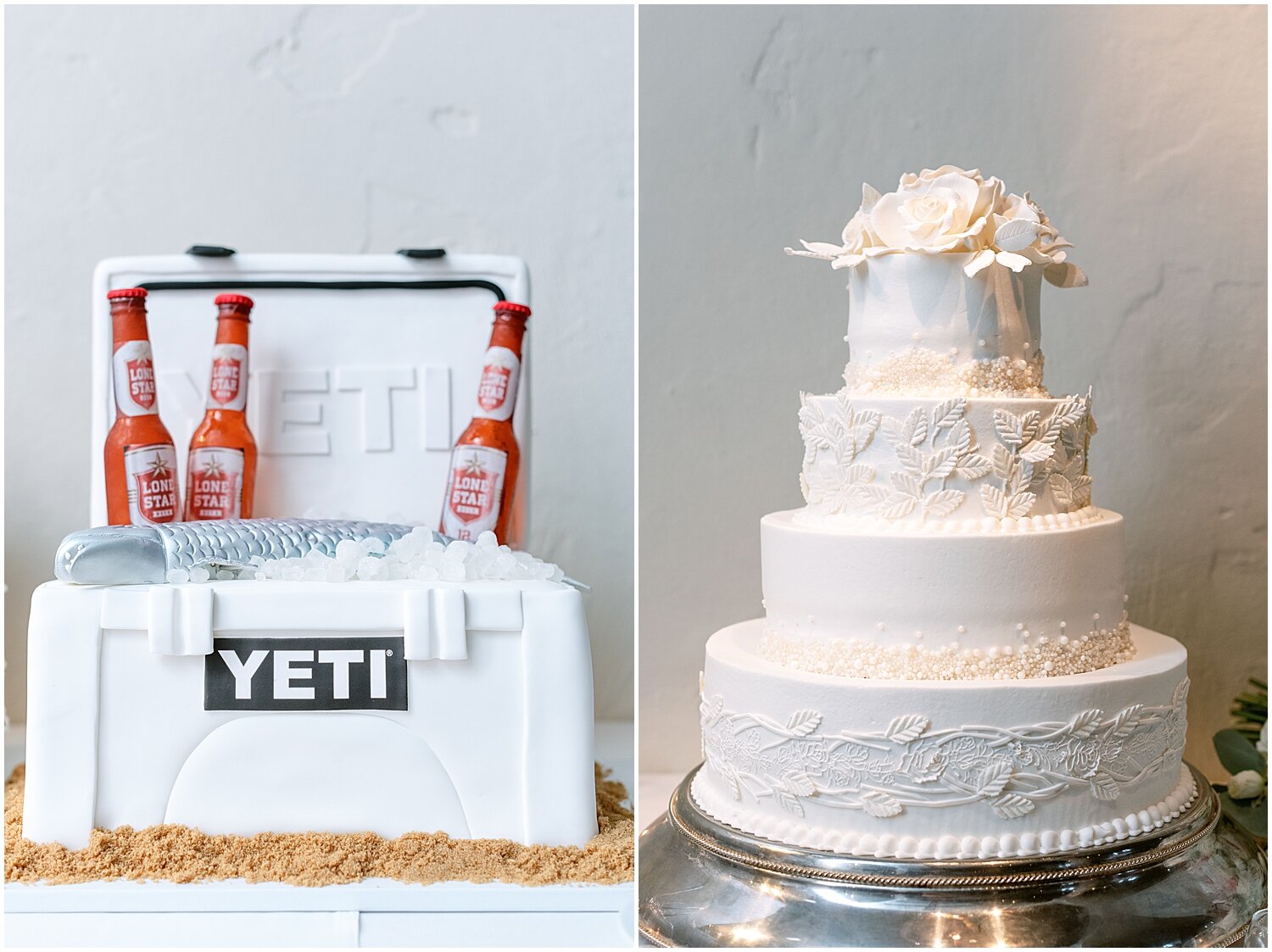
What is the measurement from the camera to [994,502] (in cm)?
114

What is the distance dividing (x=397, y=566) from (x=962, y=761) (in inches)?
24.8

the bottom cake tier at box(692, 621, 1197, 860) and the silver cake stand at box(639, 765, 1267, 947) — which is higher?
the bottom cake tier at box(692, 621, 1197, 860)

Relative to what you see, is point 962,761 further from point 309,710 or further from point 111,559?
point 111,559

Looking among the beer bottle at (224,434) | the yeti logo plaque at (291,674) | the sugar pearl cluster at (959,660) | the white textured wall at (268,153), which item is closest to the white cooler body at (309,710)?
the yeti logo plaque at (291,674)

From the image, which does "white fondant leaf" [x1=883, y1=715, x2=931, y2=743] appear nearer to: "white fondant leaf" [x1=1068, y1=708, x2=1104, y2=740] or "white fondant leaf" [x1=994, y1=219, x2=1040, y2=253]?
"white fondant leaf" [x1=1068, y1=708, x2=1104, y2=740]

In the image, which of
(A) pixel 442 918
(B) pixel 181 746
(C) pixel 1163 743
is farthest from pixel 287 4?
(C) pixel 1163 743

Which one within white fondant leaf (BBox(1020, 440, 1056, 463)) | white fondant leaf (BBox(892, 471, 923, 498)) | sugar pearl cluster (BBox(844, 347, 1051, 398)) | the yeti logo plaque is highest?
sugar pearl cluster (BBox(844, 347, 1051, 398))

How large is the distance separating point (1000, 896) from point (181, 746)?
32.9 inches

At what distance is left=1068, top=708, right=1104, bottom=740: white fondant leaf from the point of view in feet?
3.58

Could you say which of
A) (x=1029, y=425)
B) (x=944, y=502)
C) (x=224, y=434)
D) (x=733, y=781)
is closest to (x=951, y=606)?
(x=944, y=502)

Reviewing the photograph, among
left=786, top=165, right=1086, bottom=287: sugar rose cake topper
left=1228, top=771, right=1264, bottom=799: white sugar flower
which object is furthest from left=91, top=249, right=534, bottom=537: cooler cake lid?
left=1228, top=771, right=1264, bottom=799: white sugar flower

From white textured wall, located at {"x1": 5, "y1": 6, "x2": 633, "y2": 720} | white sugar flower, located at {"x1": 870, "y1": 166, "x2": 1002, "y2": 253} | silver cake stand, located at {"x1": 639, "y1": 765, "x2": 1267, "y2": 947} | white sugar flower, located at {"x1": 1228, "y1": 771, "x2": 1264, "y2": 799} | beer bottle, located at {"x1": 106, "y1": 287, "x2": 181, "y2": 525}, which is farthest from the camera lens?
white textured wall, located at {"x1": 5, "y1": 6, "x2": 633, "y2": 720}

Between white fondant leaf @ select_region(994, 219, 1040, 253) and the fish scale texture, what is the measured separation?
75 cm

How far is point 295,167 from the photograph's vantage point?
6.35 ft
